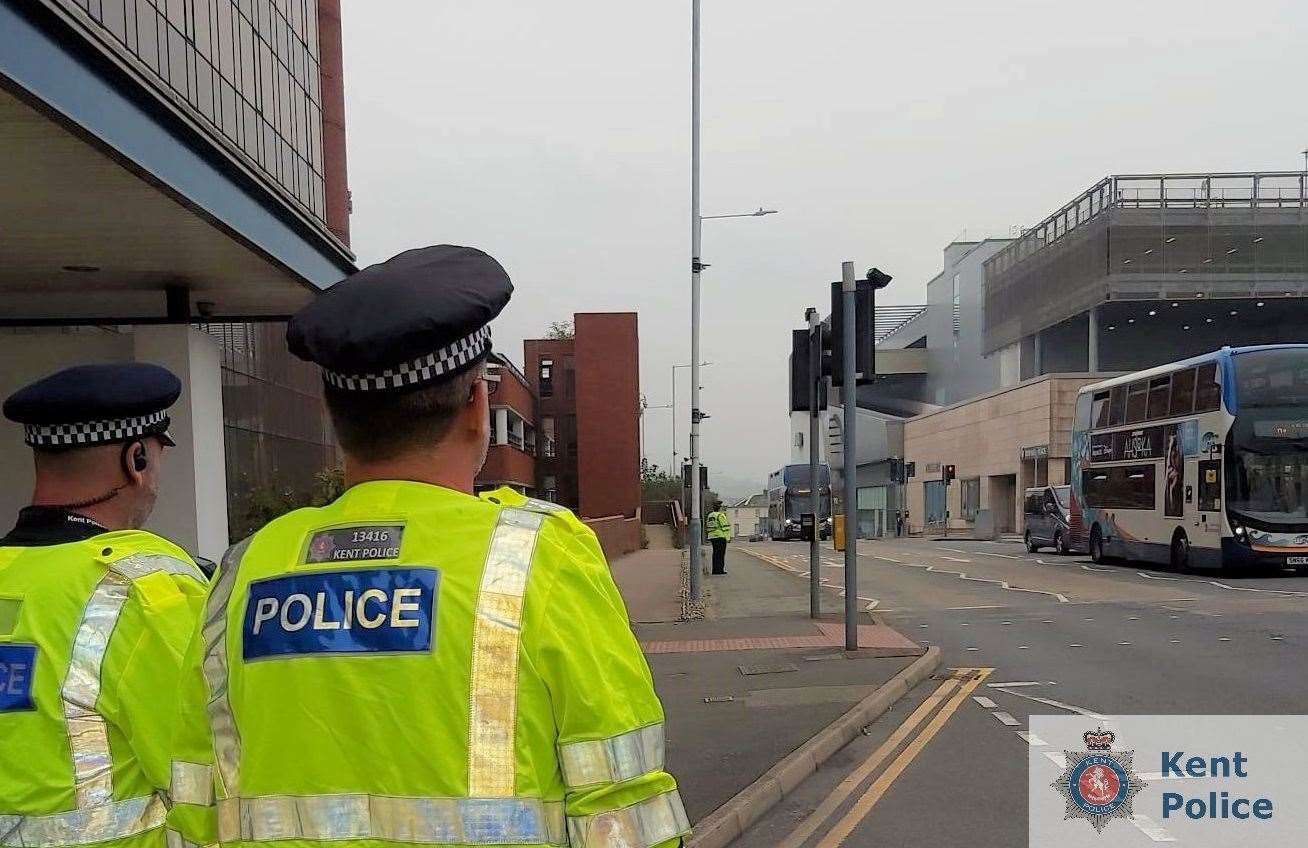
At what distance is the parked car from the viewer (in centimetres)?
3152

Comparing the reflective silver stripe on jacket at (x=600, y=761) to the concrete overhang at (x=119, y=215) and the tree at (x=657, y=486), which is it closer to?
the concrete overhang at (x=119, y=215)

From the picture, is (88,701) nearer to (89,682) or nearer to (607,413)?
(89,682)

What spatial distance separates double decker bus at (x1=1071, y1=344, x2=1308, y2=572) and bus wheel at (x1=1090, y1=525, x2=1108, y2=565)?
215 centimetres

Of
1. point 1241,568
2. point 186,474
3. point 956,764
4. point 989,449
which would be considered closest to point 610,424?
point 989,449

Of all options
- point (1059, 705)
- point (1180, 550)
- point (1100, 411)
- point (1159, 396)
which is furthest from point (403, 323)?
point (1100, 411)

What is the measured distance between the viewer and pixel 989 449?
56.1m

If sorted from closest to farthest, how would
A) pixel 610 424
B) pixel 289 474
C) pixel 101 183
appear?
pixel 101 183, pixel 289 474, pixel 610 424

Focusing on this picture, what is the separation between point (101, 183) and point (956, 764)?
21.6ft

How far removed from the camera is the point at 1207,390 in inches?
767

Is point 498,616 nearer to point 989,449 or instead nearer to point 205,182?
point 205,182

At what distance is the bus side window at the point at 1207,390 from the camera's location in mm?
19109

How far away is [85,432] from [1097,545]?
26423mm

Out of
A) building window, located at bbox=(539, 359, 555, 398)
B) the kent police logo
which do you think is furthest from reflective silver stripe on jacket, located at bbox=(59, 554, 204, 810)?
building window, located at bbox=(539, 359, 555, 398)

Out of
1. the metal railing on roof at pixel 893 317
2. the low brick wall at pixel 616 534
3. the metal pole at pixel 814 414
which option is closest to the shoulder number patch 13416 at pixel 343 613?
the metal pole at pixel 814 414
